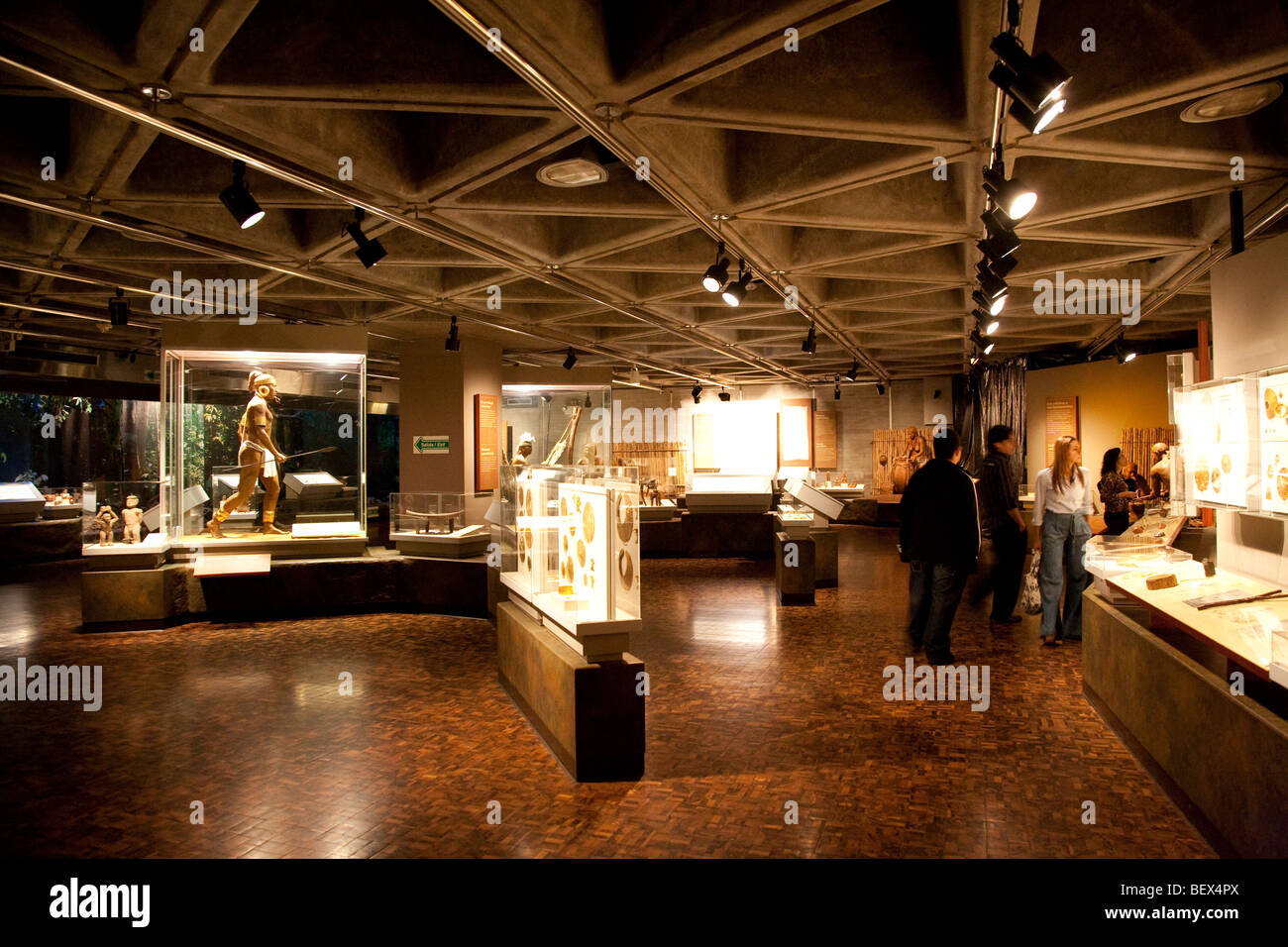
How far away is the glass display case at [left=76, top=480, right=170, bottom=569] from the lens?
729 cm

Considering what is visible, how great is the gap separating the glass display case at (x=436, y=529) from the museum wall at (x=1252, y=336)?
6.41m

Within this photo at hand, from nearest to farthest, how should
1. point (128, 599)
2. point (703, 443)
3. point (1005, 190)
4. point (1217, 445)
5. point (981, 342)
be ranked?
point (1005, 190)
point (1217, 445)
point (128, 599)
point (981, 342)
point (703, 443)

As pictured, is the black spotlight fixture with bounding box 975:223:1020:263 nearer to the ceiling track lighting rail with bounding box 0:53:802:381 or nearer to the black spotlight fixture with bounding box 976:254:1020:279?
the black spotlight fixture with bounding box 976:254:1020:279

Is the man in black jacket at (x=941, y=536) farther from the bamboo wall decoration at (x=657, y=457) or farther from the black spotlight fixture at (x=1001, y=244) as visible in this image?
the bamboo wall decoration at (x=657, y=457)

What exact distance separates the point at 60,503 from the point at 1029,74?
14985 millimetres

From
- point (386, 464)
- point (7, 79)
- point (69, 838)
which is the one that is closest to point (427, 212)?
point (7, 79)

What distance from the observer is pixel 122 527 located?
25.0ft

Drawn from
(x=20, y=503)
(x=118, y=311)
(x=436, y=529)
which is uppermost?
(x=118, y=311)

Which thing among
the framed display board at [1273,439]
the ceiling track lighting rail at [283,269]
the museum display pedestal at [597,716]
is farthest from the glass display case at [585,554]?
the ceiling track lighting rail at [283,269]

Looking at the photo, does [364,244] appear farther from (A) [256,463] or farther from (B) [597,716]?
(A) [256,463]

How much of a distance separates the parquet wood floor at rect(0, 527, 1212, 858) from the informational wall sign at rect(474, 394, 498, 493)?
383cm

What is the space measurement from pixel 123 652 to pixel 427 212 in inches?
181

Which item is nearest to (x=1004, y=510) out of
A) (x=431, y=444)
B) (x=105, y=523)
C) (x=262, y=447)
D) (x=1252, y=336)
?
(x=1252, y=336)
